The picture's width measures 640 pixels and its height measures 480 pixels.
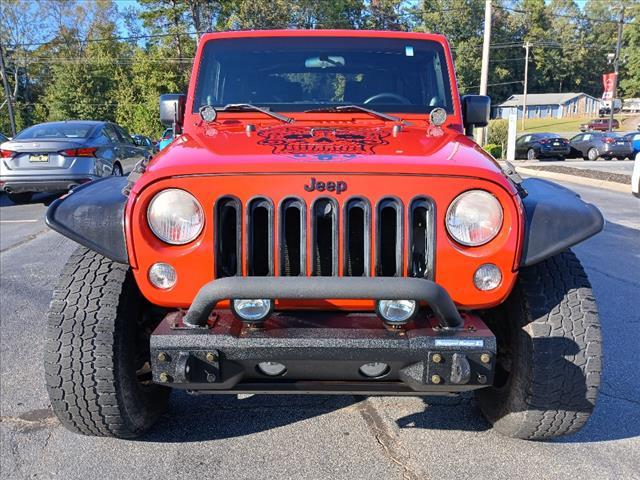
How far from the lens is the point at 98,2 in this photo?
180 ft

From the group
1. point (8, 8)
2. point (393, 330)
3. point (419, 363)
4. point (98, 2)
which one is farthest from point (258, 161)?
point (98, 2)

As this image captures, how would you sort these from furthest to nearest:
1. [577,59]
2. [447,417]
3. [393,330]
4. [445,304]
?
[577,59] < [447,417] < [393,330] < [445,304]

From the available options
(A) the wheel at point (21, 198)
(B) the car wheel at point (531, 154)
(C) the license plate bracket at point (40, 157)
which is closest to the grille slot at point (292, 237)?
(C) the license plate bracket at point (40, 157)

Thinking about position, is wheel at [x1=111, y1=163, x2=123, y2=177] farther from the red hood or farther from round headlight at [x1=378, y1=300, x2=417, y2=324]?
round headlight at [x1=378, y1=300, x2=417, y2=324]

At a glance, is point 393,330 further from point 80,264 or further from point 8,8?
point 8,8

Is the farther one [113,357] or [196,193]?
[113,357]

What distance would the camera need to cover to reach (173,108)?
11.9ft

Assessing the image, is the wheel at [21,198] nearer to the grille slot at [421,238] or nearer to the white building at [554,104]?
the grille slot at [421,238]

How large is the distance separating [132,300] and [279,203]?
0.88 m

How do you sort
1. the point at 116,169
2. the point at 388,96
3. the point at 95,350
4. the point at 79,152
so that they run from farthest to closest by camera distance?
the point at 116,169 < the point at 79,152 < the point at 388,96 < the point at 95,350

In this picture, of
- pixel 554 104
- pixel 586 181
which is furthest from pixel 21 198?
pixel 554 104

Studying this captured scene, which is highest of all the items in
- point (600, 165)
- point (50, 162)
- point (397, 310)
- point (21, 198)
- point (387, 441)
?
point (397, 310)

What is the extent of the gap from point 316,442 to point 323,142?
1411 mm

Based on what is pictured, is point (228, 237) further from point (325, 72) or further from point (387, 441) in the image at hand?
point (325, 72)
